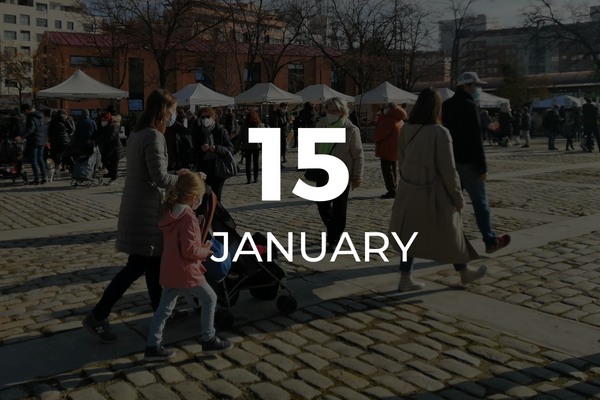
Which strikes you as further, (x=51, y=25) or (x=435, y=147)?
(x=51, y=25)

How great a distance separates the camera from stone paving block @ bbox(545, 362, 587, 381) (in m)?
3.90

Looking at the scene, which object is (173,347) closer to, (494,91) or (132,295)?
(132,295)

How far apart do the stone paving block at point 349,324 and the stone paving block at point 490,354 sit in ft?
2.76

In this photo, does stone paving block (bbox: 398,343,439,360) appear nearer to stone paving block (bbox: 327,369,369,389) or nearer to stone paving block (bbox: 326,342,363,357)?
stone paving block (bbox: 326,342,363,357)

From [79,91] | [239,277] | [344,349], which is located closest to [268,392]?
[344,349]

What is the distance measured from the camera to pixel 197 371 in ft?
13.1

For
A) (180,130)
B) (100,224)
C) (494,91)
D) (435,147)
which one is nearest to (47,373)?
(435,147)

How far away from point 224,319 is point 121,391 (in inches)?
44.8

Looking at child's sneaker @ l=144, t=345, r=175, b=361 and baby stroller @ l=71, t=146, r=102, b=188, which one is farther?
baby stroller @ l=71, t=146, r=102, b=188

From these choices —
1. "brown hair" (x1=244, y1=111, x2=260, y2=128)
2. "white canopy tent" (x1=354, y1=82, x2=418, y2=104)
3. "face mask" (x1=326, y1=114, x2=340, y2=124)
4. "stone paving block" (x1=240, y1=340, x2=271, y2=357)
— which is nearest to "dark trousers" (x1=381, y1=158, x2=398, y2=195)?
"brown hair" (x1=244, y1=111, x2=260, y2=128)

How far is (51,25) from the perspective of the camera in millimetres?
118250

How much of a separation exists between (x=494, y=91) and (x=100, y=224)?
2558 inches

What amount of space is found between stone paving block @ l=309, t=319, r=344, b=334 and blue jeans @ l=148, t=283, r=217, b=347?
0.91 m

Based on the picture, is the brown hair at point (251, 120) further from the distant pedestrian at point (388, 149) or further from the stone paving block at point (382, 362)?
the stone paving block at point (382, 362)
